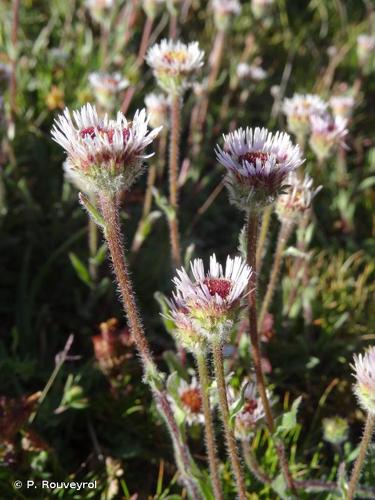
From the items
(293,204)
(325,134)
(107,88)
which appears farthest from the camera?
(107,88)

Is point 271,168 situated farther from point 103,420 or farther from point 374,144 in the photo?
point 374,144

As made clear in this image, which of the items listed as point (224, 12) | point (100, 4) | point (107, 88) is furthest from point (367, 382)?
point (100, 4)

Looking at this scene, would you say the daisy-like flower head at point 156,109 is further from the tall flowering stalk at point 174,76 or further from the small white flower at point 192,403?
the small white flower at point 192,403

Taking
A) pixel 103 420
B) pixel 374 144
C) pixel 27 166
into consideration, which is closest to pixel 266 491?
pixel 103 420

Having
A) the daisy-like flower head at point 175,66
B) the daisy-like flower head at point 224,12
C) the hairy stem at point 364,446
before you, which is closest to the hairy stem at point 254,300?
the hairy stem at point 364,446

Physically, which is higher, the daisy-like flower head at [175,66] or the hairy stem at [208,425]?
the daisy-like flower head at [175,66]

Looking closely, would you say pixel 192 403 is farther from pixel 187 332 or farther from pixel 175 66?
pixel 175 66

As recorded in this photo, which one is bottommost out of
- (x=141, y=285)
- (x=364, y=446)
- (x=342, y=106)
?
(x=364, y=446)
